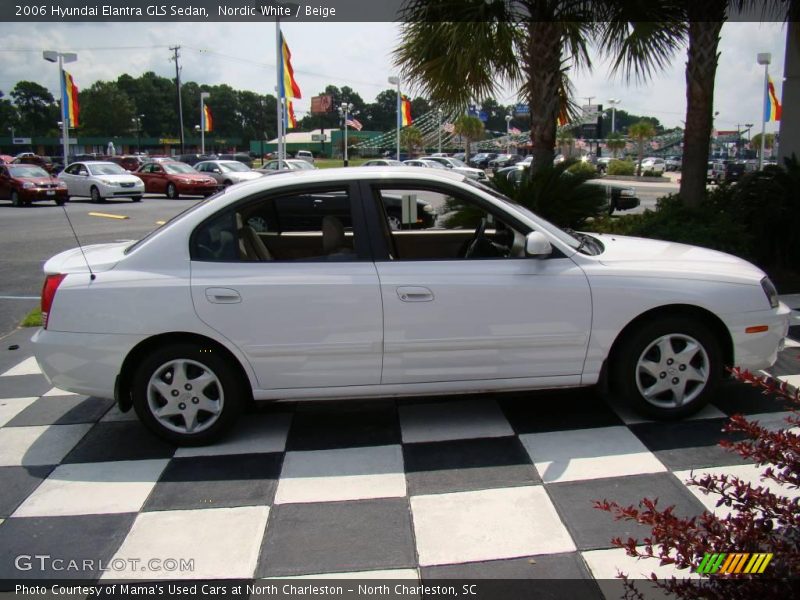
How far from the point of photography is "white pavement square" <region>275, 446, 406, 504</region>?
3.67 metres

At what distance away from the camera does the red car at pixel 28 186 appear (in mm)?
23562

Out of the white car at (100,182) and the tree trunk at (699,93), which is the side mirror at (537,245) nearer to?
the tree trunk at (699,93)

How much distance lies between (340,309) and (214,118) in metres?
114

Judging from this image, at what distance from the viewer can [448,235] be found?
5.25 m

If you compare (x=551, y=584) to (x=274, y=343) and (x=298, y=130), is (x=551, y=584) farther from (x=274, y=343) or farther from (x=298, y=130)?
(x=298, y=130)

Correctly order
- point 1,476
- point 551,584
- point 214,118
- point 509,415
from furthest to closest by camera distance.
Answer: point 214,118 < point 509,415 < point 1,476 < point 551,584

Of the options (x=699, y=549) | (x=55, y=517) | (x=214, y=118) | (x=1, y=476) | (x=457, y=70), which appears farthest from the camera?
(x=214, y=118)

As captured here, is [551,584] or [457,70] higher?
[457,70]

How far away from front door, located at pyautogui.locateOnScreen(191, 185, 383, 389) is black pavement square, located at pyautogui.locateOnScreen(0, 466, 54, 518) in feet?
4.22

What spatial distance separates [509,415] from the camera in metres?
4.63

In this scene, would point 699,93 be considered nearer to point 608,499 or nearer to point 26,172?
point 608,499

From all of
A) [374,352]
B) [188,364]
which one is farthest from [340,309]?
[188,364]

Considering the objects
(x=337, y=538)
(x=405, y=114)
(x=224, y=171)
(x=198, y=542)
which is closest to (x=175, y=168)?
(x=224, y=171)

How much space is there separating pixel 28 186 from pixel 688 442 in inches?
964
